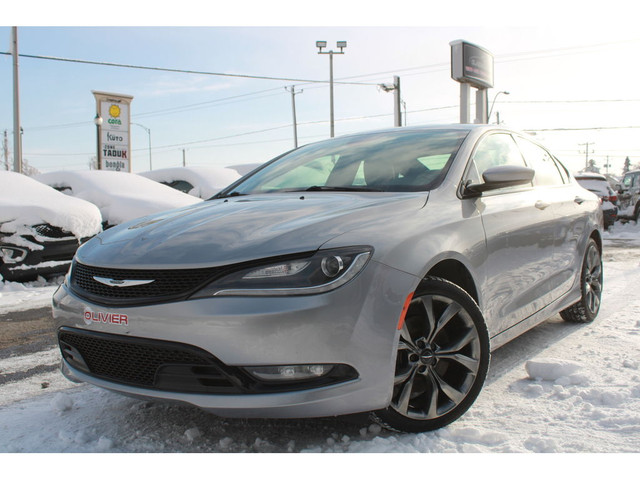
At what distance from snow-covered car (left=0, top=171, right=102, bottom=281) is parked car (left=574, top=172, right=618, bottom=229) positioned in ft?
39.6

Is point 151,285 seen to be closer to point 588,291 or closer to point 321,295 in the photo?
point 321,295

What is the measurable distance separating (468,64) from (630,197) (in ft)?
22.5

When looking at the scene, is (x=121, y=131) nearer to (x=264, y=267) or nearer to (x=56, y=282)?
(x=56, y=282)

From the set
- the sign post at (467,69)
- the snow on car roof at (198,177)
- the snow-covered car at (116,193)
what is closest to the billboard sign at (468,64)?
the sign post at (467,69)

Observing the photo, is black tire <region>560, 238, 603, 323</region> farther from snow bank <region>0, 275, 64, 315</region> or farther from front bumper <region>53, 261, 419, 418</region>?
snow bank <region>0, 275, 64, 315</region>

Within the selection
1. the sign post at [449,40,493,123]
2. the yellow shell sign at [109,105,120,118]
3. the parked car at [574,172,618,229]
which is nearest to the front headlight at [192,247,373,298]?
the parked car at [574,172,618,229]

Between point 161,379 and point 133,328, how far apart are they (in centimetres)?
23

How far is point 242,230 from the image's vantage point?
2.47 metres

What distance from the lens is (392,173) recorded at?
323 cm

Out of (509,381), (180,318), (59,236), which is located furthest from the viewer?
(59,236)

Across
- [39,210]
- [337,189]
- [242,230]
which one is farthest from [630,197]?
[242,230]

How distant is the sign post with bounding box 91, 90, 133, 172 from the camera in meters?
20.1
